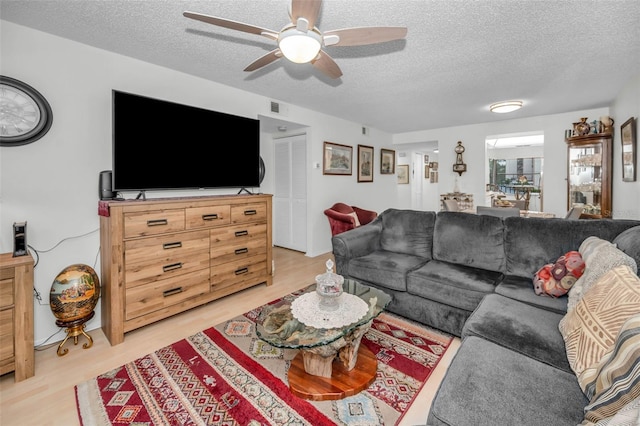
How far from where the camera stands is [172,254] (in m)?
2.52

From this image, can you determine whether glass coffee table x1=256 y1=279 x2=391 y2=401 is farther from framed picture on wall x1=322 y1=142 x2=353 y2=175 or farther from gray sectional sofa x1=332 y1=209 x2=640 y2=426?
framed picture on wall x1=322 y1=142 x2=353 y2=175

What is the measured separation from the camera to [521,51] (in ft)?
8.30

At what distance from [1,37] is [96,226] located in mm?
1516

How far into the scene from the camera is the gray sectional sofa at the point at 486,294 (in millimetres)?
1023

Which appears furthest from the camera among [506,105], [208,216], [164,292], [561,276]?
[506,105]

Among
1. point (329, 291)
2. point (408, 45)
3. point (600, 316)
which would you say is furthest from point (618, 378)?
point (408, 45)

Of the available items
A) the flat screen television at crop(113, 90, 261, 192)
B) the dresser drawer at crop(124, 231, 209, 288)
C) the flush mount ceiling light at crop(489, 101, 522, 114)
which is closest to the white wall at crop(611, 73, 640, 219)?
the flush mount ceiling light at crop(489, 101, 522, 114)

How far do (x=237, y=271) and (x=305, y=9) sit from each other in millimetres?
2494

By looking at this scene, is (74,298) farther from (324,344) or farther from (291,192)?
(291,192)

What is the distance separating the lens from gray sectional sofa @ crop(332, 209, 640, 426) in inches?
40.3

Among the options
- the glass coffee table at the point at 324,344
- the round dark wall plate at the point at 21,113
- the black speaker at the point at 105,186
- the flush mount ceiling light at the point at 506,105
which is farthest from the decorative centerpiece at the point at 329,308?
the flush mount ceiling light at the point at 506,105

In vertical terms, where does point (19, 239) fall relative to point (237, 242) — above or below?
above

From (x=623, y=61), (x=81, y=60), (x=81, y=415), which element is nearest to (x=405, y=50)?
(x=623, y=61)

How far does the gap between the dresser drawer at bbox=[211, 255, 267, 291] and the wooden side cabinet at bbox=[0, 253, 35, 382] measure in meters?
1.31
